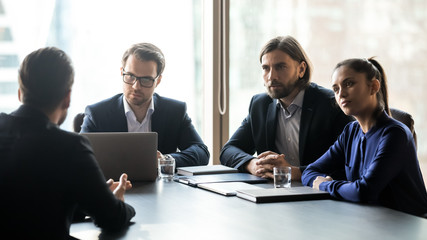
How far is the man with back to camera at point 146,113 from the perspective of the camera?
3443 millimetres

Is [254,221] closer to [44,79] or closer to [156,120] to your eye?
[44,79]

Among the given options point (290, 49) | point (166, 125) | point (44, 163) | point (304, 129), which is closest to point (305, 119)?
point (304, 129)

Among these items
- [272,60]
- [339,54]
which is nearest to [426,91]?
[339,54]

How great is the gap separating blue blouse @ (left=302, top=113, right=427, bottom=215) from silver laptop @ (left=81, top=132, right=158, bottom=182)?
77 cm

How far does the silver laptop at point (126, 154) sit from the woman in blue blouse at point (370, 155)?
758 millimetres

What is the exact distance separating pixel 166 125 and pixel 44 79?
198 centimetres

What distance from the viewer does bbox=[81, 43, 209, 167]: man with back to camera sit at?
136 inches

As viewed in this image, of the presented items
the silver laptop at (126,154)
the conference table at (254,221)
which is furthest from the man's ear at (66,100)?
the silver laptop at (126,154)

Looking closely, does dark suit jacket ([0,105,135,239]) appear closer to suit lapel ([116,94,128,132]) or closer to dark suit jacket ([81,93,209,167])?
dark suit jacket ([81,93,209,167])

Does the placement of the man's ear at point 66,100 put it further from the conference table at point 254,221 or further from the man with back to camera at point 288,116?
the man with back to camera at point 288,116

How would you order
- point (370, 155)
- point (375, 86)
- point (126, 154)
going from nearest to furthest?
point (370, 155), point (375, 86), point (126, 154)

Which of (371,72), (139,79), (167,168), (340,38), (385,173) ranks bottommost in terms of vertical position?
(167,168)

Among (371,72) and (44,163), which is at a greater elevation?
(371,72)

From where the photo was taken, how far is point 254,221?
192 centimetres
